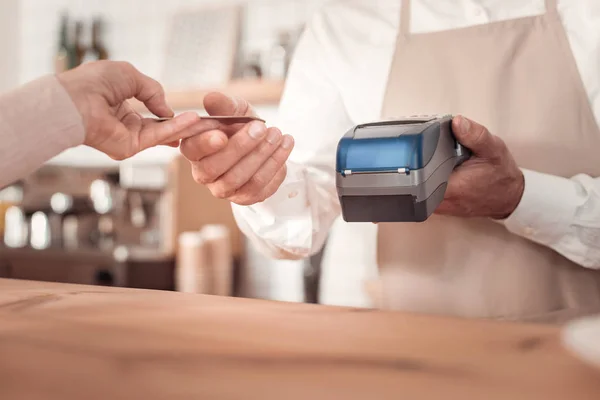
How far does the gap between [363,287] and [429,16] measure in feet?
1.93

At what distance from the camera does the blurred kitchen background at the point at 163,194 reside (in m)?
2.59

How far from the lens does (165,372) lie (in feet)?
1.57

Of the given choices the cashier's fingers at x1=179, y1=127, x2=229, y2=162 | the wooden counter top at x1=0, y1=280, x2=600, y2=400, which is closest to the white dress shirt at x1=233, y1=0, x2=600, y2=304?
the cashier's fingers at x1=179, y1=127, x2=229, y2=162

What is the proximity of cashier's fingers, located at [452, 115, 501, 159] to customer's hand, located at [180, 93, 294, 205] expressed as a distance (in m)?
0.26

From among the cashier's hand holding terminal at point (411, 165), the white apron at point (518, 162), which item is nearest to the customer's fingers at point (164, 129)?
the cashier's hand holding terminal at point (411, 165)

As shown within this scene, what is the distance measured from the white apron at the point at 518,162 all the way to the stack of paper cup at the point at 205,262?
4.49ft

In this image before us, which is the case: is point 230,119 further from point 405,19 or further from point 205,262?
point 205,262


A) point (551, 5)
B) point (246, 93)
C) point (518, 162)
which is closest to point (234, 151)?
point (518, 162)

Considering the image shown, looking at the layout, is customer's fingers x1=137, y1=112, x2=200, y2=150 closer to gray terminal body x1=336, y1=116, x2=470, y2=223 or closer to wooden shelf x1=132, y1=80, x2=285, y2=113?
gray terminal body x1=336, y1=116, x2=470, y2=223

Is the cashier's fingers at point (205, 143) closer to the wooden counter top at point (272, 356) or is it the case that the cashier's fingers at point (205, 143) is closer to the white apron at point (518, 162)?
the wooden counter top at point (272, 356)

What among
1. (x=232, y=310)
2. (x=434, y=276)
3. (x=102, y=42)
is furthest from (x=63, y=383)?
(x=102, y=42)

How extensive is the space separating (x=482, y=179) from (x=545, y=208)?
150 mm

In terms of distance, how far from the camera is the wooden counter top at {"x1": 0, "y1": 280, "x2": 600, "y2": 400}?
44 cm

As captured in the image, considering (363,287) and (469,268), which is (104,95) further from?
(363,287)
